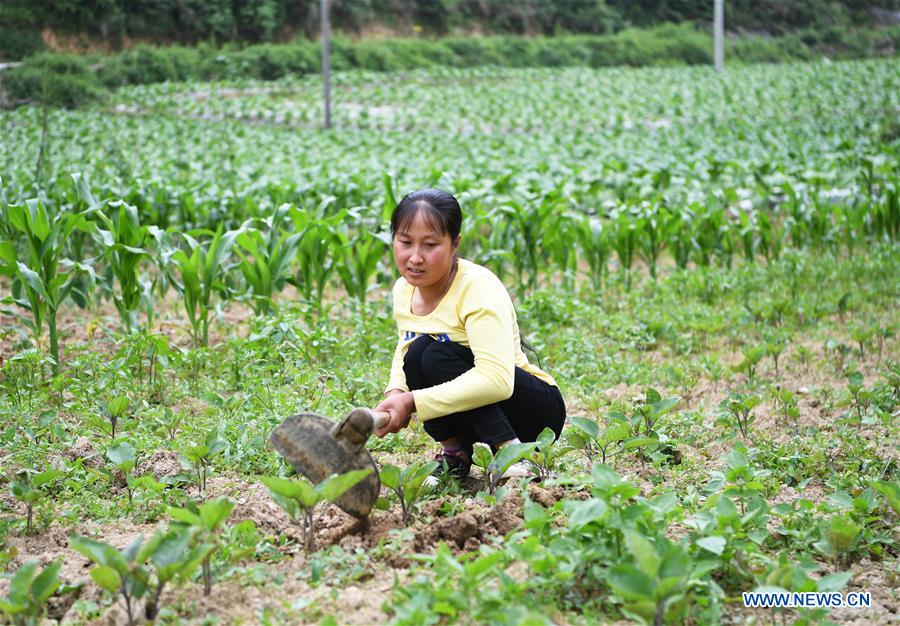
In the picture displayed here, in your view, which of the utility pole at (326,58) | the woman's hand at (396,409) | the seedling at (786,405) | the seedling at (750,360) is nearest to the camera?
the woman's hand at (396,409)

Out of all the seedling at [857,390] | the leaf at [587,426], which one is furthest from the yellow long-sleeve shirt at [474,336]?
the seedling at [857,390]

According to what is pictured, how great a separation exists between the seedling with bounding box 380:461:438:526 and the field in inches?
0.4

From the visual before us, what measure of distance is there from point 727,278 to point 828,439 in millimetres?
2777

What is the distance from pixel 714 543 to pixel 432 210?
1.09 m

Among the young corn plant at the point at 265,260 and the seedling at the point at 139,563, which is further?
the young corn plant at the point at 265,260

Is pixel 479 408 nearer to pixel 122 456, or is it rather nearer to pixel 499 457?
pixel 499 457

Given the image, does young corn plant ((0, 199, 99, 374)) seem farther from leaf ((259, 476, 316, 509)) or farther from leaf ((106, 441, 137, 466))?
leaf ((259, 476, 316, 509))

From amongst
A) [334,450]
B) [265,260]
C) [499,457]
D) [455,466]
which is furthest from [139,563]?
[265,260]

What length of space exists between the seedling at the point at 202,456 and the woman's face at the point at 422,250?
2.38 ft

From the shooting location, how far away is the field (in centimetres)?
197

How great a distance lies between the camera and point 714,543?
1.97 m

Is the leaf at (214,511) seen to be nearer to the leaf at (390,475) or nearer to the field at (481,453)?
the field at (481,453)

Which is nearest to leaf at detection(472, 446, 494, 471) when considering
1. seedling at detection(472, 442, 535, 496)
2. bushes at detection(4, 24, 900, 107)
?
seedling at detection(472, 442, 535, 496)

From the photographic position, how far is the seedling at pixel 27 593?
1.78 metres
